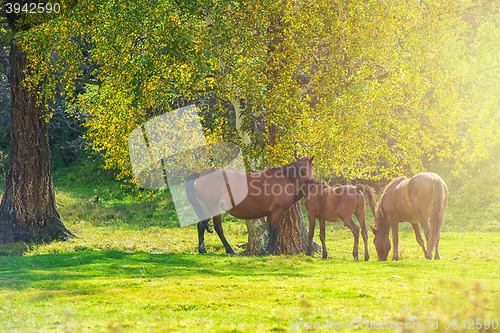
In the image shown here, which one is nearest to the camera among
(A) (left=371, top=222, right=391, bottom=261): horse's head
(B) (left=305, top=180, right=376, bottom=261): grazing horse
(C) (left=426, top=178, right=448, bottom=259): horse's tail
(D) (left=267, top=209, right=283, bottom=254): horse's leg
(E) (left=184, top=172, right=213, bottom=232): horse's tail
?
(C) (left=426, top=178, right=448, bottom=259): horse's tail

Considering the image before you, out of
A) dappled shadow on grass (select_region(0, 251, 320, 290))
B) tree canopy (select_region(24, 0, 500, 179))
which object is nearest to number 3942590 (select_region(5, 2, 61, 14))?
tree canopy (select_region(24, 0, 500, 179))

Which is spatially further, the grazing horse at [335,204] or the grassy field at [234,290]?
the grazing horse at [335,204]

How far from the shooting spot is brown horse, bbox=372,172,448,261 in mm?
12234

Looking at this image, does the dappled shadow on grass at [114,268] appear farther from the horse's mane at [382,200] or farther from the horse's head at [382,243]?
the horse's mane at [382,200]

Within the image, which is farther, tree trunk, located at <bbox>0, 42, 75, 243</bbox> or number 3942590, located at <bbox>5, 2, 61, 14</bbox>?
tree trunk, located at <bbox>0, 42, 75, 243</bbox>

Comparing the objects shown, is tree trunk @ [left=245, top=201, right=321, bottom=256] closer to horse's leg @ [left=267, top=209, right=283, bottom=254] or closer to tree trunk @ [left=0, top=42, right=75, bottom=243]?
horse's leg @ [left=267, top=209, right=283, bottom=254]

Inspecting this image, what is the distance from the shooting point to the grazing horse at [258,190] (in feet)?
43.5

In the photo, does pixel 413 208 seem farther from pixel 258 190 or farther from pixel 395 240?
pixel 258 190

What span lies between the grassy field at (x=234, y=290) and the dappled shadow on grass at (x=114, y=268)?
0.03 m

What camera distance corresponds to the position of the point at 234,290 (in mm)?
7934

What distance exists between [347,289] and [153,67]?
750cm

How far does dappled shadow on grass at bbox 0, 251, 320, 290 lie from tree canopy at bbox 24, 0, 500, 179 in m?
3.09

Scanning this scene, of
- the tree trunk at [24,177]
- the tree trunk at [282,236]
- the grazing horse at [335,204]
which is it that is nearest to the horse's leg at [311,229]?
the grazing horse at [335,204]

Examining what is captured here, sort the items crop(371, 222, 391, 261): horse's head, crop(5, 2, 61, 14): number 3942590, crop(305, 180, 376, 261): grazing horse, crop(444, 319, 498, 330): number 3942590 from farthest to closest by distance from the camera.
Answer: crop(371, 222, 391, 261): horse's head
crop(305, 180, 376, 261): grazing horse
crop(5, 2, 61, 14): number 3942590
crop(444, 319, 498, 330): number 3942590
